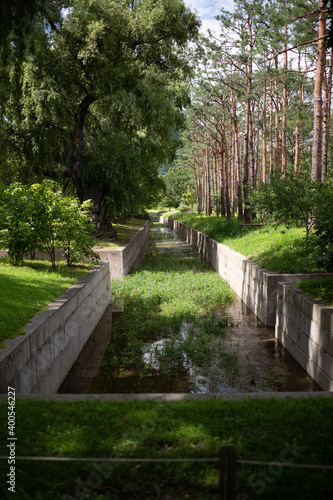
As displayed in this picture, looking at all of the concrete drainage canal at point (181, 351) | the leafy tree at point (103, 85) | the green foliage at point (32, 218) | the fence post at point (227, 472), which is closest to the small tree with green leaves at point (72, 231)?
the green foliage at point (32, 218)

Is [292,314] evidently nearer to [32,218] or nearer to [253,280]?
[253,280]

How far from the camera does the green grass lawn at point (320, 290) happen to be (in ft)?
22.8

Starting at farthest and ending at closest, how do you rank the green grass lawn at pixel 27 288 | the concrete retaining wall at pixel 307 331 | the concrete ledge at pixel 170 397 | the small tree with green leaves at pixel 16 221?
the small tree with green leaves at pixel 16 221
the concrete retaining wall at pixel 307 331
the green grass lawn at pixel 27 288
the concrete ledge at pixel 170 397

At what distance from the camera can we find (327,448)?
10.8 ft

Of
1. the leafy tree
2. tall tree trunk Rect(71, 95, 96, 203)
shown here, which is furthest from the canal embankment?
tall tree trunk Rect(71, 95, 96, 203)

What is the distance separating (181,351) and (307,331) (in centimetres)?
232

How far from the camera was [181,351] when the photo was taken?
7875mm

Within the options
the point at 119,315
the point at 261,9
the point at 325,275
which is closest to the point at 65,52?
the point at 261,9

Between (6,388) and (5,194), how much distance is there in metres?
6.28

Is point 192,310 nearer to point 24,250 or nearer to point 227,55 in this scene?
point 24,250

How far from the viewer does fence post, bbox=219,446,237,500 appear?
2.39m

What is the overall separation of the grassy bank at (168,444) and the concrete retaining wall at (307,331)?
1.88 m

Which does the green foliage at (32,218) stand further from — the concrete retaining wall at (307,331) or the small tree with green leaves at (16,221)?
the concrete retaining wall at (307,331)

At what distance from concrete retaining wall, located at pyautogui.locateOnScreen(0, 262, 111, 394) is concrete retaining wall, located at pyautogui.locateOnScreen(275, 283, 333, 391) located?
13.2ft
